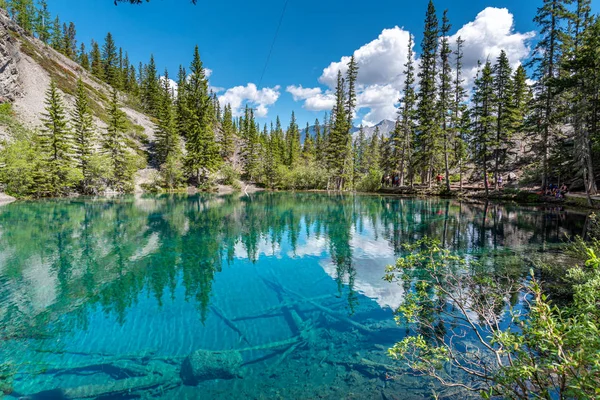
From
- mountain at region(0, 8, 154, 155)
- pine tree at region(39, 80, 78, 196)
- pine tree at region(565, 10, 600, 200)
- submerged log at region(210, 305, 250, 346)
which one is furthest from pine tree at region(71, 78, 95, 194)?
pine tree at region(565, 10, 600, 200)

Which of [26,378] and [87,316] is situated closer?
[26,378]

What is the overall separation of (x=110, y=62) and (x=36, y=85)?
41.6 meters

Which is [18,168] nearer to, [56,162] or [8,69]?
[56,162]

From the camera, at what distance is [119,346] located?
6.19 metres

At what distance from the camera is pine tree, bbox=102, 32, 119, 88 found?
275 feet

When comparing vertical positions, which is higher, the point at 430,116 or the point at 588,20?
the point at 588,20

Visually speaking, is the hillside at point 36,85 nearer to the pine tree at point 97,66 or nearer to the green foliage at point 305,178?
the pine tree at point 97,66

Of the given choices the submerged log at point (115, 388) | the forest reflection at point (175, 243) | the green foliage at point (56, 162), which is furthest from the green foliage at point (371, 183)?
the submerged log at point (115, 388)

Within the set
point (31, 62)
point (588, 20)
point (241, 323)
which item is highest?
point (31, 62)

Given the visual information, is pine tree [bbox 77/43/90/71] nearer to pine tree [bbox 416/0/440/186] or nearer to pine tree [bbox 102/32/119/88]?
pine tree [bbox 102/32/119/88]

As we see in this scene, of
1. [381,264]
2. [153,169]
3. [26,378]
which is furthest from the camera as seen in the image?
[153,169]

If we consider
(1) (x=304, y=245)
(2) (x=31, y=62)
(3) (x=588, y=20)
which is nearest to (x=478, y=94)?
(3) (x=588, y=20)

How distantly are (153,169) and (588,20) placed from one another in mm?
63520

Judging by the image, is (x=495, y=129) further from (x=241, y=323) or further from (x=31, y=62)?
(x=31, y=62)
